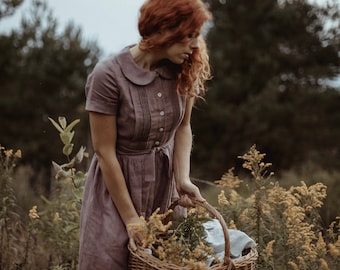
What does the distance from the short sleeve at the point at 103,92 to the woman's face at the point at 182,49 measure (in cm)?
23

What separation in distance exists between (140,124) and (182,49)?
325mm

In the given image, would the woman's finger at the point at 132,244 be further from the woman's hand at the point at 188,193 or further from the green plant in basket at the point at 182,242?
the woman's hand at the point at 188,193

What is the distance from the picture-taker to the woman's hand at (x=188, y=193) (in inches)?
100

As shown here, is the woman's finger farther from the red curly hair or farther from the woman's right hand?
the red curly hair

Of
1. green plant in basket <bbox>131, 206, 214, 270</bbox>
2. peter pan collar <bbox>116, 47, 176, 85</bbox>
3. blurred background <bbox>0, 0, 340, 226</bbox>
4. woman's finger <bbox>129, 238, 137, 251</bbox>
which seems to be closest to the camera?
green plant in basket <bbox>131, 206, 214, 270</bbox>

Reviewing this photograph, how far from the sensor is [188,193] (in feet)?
8.61

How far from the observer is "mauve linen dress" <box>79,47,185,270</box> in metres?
2.43

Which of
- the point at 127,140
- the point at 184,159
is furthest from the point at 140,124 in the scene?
the point at 184,159

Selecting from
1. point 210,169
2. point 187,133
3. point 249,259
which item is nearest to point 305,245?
point 249,259

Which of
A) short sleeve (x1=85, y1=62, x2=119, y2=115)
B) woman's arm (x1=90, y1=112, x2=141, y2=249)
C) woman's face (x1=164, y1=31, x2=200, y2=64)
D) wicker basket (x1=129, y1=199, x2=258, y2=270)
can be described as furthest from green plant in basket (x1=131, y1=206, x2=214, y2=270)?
woman's face (x1=164, y1=31, x2=200, y2=64)

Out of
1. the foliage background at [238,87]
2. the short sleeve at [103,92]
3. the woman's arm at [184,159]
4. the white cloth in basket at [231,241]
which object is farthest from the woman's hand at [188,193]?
the foliage background at [238,87]

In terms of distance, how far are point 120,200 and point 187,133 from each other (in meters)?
0.48

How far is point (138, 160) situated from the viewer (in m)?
2.58

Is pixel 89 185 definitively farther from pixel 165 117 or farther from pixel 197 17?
pixel 197 17
